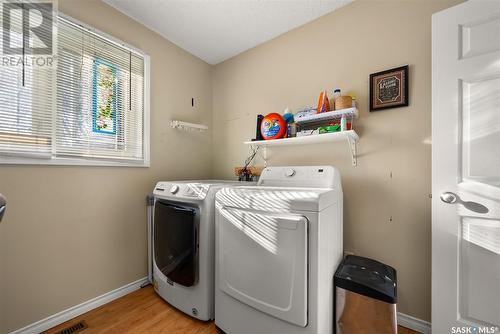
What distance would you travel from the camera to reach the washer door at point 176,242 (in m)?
1.46

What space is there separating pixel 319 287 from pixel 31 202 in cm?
181

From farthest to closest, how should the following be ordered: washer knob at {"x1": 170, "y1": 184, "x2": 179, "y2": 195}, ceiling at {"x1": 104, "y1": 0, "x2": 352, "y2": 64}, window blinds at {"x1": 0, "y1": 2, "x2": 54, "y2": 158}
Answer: ceiling at {"x1": 104, "y1": 0, "x2": 352, "y2": 64} → washer knob at {"x1": 170, "y1": 184, "x2": 179, "y2": 195} → window blinds at {"x1": 0, "y1": 2, "x2": 54, "y2": 158}

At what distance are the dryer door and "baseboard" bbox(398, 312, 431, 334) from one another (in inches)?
35.8

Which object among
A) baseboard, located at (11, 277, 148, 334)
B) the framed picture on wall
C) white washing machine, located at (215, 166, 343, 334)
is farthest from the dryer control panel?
baseboard, located at (11, 277, 148, 334)

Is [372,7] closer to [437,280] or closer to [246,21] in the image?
[246,21]

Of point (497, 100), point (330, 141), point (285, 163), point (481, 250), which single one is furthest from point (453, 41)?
point (285, 163)

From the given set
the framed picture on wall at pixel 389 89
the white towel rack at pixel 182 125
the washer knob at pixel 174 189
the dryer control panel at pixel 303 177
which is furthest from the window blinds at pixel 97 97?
the framed picture on wall at pixel 389 89

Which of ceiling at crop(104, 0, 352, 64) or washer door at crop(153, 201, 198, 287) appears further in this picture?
ceiling at crop(104, 0, 352, 64)

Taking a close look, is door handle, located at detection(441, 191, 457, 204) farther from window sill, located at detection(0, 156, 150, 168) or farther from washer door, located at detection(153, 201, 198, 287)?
window sill, located at detection(0, 156, 150, 168)

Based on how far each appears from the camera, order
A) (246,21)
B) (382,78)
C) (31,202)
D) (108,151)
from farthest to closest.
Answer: (246,21) → (108,151) → (382,78) → (31,202)

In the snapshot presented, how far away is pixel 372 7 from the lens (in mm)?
1590

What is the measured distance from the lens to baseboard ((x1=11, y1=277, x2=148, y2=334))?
4.42 ft

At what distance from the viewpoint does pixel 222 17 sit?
72.8 inches

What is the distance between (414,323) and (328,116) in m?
1.52
